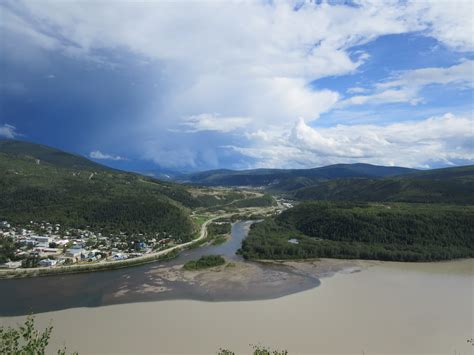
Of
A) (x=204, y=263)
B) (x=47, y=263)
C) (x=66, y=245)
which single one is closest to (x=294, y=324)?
(x=204, y=263)

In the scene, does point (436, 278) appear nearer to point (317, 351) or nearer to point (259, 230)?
point (317, 351)

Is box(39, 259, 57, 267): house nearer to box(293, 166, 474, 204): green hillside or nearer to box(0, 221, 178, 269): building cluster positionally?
box(0, 221, 178, 269): building cluster

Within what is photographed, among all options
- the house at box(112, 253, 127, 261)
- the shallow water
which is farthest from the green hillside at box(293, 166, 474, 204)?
the house at box(112, 253, 127, 261)

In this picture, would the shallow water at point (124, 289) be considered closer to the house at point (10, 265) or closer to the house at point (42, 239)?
the house at point (10, 265)

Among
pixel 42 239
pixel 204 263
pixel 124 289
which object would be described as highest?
pixel 42 239

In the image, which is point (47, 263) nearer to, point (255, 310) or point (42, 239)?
point (42, 239)

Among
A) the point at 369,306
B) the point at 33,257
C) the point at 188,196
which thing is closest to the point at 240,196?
the point at 188,196
